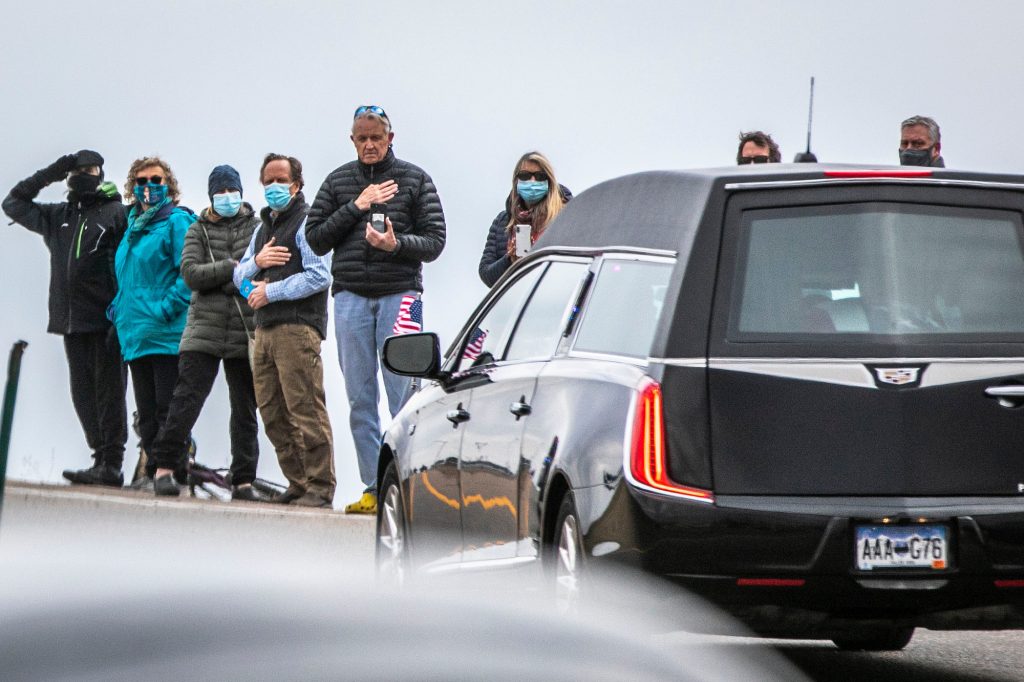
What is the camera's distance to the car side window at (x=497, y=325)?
7.55 m

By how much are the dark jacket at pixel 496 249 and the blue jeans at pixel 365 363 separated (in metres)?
0.45

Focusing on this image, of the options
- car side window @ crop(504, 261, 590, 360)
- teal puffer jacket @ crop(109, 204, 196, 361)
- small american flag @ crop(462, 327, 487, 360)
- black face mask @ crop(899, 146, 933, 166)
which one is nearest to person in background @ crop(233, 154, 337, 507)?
teal puffer jacket @ crop(109, 204, 196, 361)

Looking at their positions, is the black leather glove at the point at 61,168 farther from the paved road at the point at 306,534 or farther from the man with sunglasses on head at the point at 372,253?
the man with sunglasses on head at the point at 372,253

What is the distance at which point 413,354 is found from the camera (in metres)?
8.08

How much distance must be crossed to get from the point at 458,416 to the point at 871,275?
210cm

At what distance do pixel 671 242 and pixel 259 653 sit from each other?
4423mm

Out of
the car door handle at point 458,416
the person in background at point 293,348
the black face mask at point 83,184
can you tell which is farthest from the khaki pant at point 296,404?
the car door handle at point 458,416

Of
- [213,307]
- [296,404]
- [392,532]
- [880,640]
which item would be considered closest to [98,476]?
[213,307]

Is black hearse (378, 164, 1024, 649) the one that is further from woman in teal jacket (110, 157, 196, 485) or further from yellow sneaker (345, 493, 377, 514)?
woman in teal jacket (110, 157, 196, 485)

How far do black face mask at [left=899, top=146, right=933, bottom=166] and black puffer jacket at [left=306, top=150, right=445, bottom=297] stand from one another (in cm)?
282

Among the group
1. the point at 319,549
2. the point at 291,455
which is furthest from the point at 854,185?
the point at 291,455

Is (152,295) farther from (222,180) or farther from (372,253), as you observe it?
(372,253)

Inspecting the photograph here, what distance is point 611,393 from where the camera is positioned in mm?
6109

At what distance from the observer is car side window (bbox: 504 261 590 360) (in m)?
6.89
